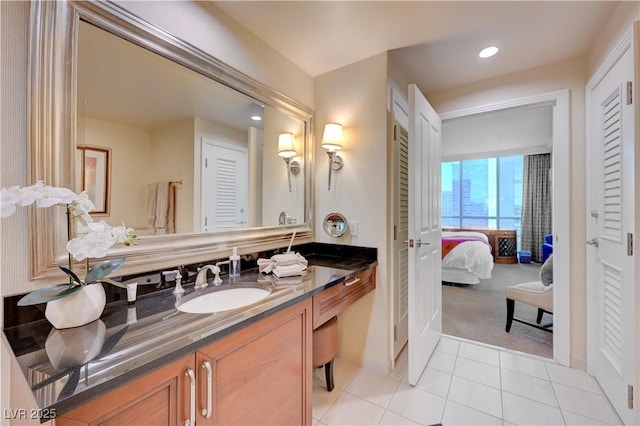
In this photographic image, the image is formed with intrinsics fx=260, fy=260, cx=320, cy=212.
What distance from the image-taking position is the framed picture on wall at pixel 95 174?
1003 millimetres

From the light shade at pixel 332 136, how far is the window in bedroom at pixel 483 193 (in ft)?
18.7

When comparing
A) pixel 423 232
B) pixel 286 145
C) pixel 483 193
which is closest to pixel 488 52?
pixel 423 232

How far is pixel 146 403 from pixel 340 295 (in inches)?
40.0

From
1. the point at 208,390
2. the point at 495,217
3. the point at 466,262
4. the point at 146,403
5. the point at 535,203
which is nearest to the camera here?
→ the point at 146,403

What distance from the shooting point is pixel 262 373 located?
1.04 metres

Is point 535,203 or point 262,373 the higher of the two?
point 535,203

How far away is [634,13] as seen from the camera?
129 centimetres

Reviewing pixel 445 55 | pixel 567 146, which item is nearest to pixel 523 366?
pixel 567 146

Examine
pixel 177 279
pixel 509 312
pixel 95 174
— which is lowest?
pixel 509 312

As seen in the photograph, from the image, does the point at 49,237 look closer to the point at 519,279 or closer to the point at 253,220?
the point at 253,220

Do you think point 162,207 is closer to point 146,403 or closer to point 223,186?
point 223,186

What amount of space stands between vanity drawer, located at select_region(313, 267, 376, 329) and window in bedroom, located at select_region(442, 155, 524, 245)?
5.71 metres

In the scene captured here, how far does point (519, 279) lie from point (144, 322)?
17.7ft

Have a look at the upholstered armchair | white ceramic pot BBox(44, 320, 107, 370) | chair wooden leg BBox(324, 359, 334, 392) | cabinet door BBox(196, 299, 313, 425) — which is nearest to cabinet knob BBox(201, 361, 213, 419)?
Answer: cabinet door BBox(196, 299, 313, 425)
